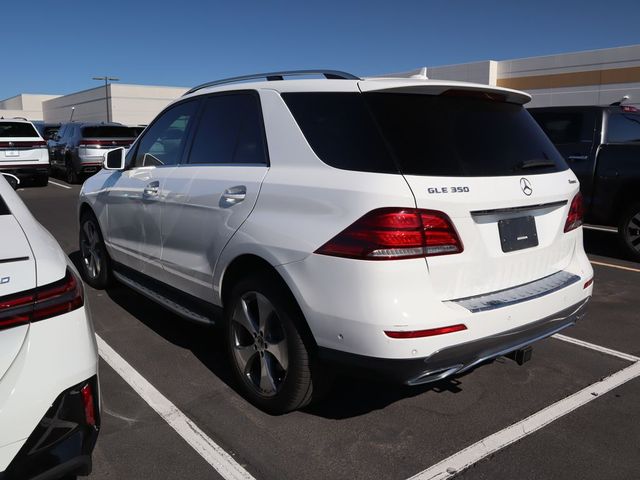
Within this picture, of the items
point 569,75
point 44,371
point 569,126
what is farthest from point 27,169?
point 569,75

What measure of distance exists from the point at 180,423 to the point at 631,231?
6.25 m

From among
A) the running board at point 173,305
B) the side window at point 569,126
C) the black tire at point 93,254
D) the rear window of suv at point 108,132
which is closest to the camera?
the running board at point 173,305

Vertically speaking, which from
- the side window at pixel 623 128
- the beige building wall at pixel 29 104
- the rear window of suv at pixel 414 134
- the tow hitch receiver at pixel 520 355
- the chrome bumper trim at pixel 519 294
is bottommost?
the tow hitch receiver at pixel 520 355

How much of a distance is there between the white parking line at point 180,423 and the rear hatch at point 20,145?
1365 centimetres

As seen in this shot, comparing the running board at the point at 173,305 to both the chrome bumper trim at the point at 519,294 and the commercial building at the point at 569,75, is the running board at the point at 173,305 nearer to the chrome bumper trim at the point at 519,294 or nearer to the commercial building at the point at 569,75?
the chrome bumper trim at the point at 519,294

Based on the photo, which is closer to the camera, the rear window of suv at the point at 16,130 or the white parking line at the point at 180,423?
the white parking line at the point at 180,423

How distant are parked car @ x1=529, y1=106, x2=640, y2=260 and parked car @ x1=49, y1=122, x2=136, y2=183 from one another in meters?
11.8

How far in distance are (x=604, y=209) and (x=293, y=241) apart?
19.4 ft

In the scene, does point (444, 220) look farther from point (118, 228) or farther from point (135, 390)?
point (118, 228)

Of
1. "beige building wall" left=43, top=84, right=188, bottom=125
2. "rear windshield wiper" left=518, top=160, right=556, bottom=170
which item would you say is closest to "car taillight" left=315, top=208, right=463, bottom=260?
"rear windshield wiper" left=518, top=160, right=556, bottom=170

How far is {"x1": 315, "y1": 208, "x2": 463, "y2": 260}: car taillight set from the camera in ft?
8.27

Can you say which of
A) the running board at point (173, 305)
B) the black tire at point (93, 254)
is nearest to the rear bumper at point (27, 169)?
the black tire at point (93, 254)

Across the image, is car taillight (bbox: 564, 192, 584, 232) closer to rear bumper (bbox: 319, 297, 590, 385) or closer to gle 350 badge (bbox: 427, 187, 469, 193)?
rear bumper (bbox: 319, 297, 590, 385)

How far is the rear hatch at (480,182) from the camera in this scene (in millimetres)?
2646
